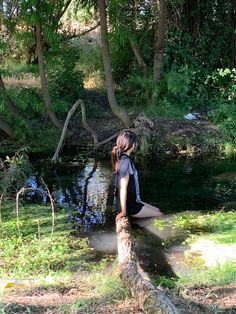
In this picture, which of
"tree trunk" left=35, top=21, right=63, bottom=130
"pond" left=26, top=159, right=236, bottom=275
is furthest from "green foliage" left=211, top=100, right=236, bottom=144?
"tree trunk" left=35, top=21, right=63, bottom=130

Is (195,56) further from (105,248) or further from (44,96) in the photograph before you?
(105,248)

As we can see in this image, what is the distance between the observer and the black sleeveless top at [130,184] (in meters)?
5.86

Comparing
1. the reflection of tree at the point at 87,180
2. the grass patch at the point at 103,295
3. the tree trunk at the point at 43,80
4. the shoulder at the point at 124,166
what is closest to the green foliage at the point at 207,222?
the shoulder at the point at 124,166

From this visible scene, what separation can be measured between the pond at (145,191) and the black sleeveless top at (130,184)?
263 millimetres

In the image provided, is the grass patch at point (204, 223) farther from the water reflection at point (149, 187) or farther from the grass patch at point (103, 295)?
the grass patch at point (103, 295)

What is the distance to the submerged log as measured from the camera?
317cm

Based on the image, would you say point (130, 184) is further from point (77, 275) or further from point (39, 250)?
point (77, 275)

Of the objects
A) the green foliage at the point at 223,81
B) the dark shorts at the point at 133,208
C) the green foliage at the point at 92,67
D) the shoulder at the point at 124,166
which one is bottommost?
the dark shorts at the point at 133,208

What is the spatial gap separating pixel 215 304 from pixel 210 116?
953cm

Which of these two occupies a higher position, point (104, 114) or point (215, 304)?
point (104, 114)

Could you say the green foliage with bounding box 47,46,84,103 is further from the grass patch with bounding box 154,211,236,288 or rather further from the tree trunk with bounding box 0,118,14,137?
the grass patch with bounding box 154,211,236,288

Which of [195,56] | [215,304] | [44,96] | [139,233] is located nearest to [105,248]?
[139,233]

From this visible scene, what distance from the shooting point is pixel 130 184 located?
6.22 m

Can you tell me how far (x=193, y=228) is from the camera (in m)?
6.54
